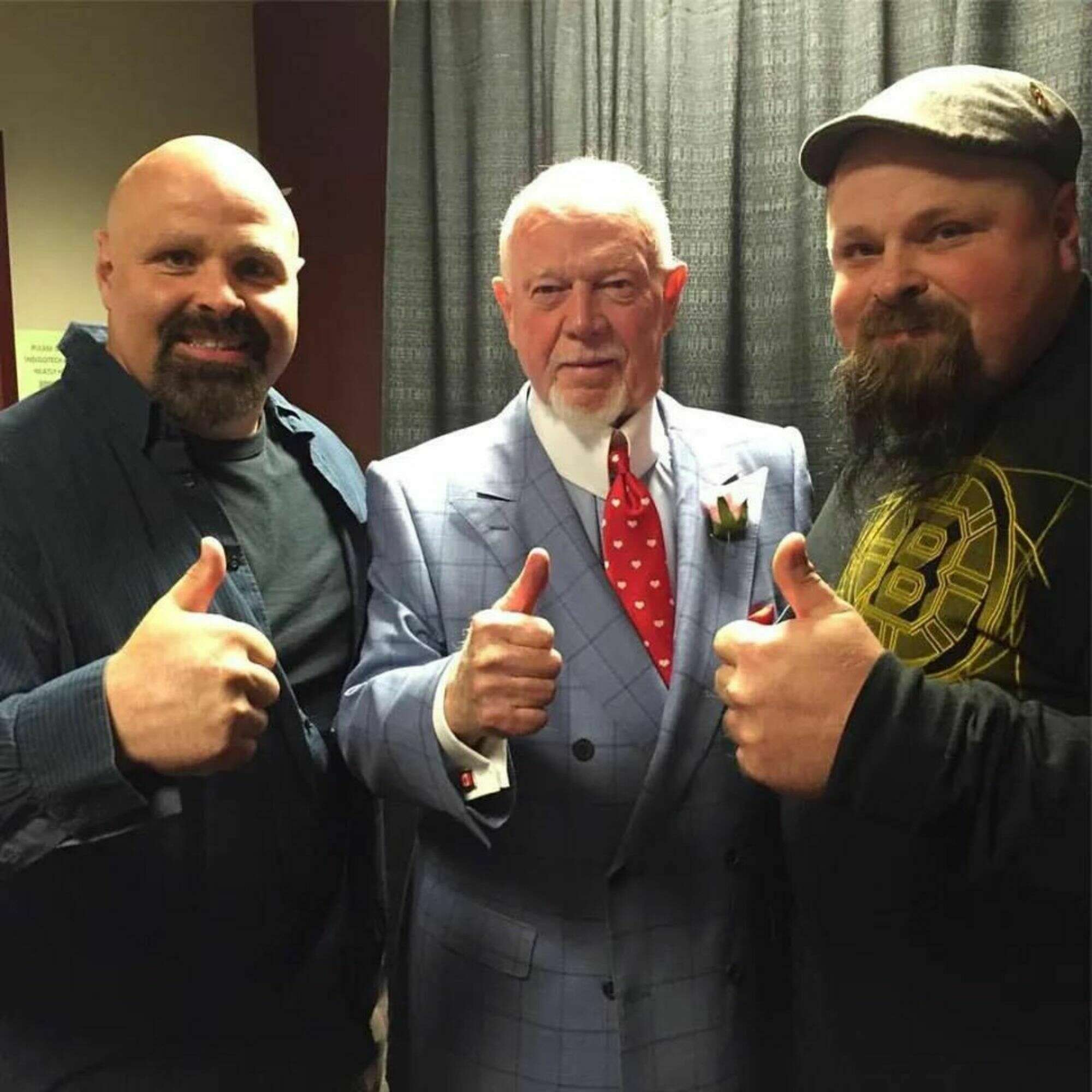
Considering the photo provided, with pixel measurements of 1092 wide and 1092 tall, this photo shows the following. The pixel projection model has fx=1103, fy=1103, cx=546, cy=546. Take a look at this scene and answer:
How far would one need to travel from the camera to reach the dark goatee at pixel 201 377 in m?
1.34

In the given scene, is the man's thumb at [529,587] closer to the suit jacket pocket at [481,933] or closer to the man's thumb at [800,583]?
the man's thumb at [800,583]

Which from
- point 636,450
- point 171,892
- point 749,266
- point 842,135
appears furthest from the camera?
point 749,266

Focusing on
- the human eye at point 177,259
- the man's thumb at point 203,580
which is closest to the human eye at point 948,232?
the man's thumb at point 203,580

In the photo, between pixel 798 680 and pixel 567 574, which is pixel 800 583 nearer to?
pixel 798 680

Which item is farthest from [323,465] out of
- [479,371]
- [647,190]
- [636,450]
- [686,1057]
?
[686,1057]

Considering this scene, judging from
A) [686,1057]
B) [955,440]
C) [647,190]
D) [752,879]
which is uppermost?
[647,190]

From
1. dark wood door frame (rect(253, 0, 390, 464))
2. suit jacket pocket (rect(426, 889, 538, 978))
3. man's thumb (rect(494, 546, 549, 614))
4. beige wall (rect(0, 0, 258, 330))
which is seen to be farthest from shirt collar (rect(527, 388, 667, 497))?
beige wall (rect(0, 0, 258, 330))

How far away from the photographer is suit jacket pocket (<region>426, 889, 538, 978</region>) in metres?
1.23

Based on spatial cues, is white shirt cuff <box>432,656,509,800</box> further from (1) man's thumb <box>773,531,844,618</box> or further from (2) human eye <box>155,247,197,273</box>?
(2) human eye <box>155,247,197,273</box>

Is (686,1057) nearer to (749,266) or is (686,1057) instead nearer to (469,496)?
(469,496)

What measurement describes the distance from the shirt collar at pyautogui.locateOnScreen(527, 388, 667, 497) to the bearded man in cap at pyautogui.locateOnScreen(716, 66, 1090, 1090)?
0.28 meters

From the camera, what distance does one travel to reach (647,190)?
139 cm

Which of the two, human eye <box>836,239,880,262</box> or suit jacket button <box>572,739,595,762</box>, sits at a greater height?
human eye <box>836,239,880,262</box>

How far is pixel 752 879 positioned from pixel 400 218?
1441 mm
